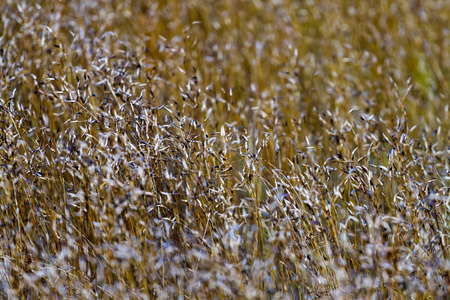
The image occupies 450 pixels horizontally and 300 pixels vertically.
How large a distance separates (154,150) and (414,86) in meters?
2.37

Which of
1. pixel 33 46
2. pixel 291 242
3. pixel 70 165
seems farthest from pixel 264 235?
pixel 33 46

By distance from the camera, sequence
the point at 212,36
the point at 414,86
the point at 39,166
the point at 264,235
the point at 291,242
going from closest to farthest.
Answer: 1. the point at 291,242
2. the point at 39,166
3. the point at 264,235
4. the point at 414,86
5. the point at 212,36

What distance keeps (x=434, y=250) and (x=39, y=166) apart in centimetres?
177

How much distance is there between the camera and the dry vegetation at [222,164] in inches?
73.3

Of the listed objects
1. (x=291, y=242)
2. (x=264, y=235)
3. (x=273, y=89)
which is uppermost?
(x=273, y=89)

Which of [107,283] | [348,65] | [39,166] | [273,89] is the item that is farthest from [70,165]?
[348,65]

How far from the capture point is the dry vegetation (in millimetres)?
1861

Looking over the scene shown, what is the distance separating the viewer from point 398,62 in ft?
12.4

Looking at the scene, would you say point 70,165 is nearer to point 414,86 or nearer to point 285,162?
point 285,162

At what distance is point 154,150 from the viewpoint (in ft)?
6.66

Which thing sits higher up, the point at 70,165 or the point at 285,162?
the point at 70,165

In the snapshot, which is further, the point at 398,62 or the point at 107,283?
the point at 398,62

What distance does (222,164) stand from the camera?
2.05 metres

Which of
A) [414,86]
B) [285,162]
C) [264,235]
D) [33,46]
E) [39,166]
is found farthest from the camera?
[414,86]
